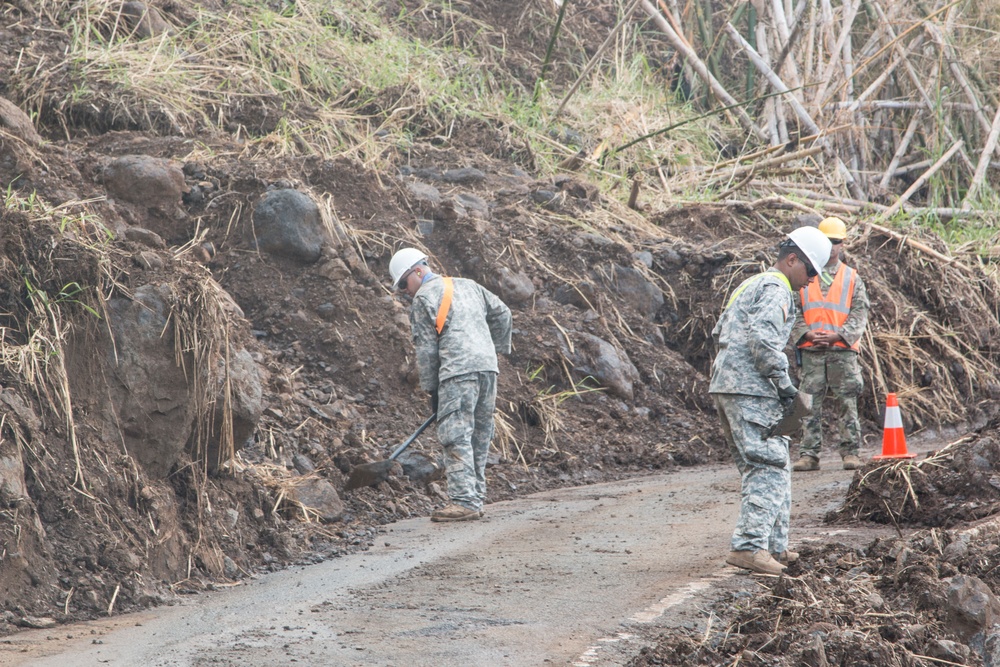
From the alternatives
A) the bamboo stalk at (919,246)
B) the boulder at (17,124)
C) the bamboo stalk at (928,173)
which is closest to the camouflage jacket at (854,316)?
the bamboo stalk at (919,246)

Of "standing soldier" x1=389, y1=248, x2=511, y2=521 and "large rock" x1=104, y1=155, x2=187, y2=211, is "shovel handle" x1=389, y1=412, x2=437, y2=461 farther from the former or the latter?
"large rock" x1=104, y1=155, x2=187, y2=211

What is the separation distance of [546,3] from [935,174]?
559 centimetres

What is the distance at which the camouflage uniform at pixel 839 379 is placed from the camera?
7996mm

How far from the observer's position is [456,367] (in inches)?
274

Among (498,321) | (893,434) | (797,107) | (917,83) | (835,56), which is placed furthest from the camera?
(917,83)

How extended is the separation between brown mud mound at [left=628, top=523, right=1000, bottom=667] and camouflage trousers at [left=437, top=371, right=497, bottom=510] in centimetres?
246

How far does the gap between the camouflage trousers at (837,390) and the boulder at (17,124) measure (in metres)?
5.91

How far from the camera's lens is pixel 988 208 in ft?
41.9

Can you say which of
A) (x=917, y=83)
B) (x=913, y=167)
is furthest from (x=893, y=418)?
(x=917, y=83)

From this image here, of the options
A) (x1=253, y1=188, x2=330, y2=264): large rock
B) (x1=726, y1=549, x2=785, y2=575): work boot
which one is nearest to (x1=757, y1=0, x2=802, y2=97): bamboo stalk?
(x1=253, y1=188, x2=330, y2=264): large rock

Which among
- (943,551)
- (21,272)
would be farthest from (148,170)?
(943,551)

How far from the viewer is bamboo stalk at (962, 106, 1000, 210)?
41.8 ft

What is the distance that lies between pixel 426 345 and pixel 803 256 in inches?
106

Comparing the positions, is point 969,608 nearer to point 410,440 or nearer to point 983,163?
point 410,440
